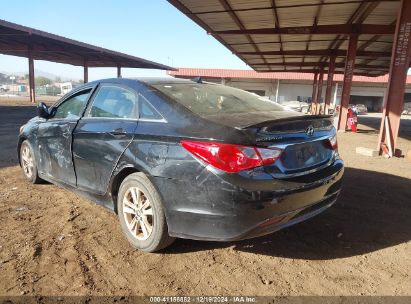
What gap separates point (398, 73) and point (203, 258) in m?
7.96

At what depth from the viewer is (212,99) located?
3572 millimetres

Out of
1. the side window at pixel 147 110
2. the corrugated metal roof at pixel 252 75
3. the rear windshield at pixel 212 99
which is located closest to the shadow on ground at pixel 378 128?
the rear windshield at pixel 212 99

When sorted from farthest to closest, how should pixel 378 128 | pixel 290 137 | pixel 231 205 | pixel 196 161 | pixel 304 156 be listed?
pixel 378 128 → pixel 304 156 → pixel 290 137 → pixel 196 161 → pixel 231 205

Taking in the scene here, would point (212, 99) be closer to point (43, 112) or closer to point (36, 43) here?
point (43, 112)

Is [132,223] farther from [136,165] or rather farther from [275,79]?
[275,79]

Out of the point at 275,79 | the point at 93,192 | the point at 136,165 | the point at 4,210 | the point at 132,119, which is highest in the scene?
the point at 275,79

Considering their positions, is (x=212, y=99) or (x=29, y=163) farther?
(x=29, y=163)

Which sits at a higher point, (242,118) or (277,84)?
(277,84)

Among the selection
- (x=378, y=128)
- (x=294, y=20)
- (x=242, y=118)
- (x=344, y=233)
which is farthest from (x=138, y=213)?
(x=378, y=128)

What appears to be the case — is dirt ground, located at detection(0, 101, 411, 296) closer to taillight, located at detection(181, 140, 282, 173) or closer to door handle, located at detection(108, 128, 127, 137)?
taillight, located at detection(181, 140, 282, 173)

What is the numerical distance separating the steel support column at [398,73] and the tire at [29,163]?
785 cm

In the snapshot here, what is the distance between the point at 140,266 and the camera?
3.02 m

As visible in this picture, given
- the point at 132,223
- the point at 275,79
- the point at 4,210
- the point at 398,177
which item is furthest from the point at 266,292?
the point at 275,79

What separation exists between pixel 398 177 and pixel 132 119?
16.9 feet
